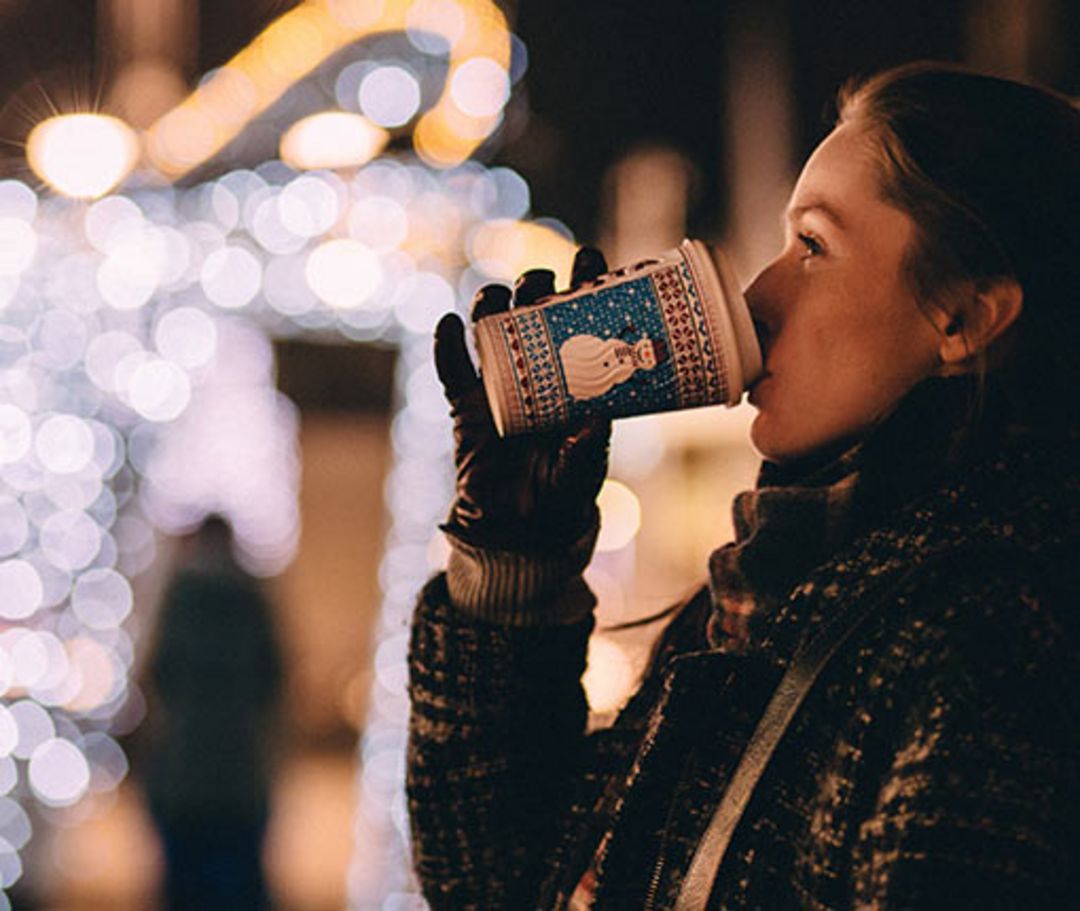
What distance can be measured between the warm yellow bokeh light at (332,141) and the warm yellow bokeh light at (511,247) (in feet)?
1.92

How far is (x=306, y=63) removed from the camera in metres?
3.55

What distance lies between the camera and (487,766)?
45.9 inches

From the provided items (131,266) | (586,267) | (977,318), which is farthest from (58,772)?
(977,318)

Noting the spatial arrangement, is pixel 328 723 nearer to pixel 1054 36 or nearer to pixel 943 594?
pixel 1054 36

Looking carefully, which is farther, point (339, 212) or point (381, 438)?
point (381, 438)

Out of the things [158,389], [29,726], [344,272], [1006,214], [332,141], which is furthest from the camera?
[158,389]

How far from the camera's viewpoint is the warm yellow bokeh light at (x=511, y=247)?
15.3 feet

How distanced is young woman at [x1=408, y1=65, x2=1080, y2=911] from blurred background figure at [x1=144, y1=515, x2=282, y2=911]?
9.48 ft

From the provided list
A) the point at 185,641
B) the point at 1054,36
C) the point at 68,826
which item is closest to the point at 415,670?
the point at 1054,36

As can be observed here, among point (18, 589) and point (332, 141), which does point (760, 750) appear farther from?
point (18, 589)

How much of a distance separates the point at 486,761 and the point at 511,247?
3824 mm

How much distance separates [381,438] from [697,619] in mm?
6558

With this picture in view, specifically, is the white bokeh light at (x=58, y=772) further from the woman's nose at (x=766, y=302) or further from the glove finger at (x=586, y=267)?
the woman's nose at (x=766, y=302)

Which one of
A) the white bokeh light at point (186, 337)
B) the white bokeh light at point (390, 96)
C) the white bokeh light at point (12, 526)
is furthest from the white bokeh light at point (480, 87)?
the white bokeh light at point (12, 526)
